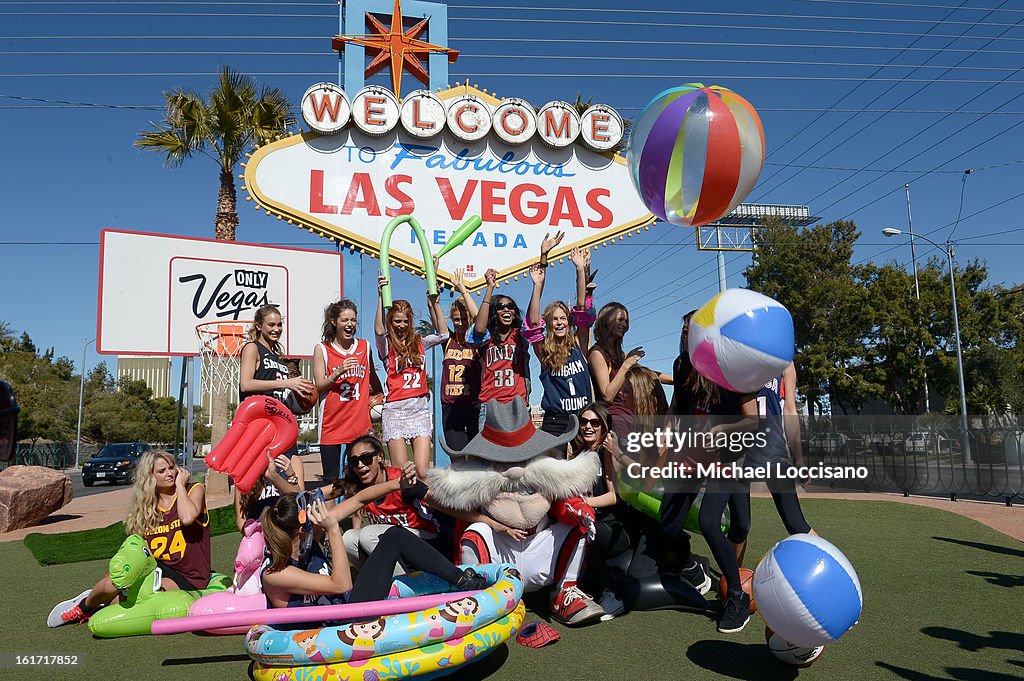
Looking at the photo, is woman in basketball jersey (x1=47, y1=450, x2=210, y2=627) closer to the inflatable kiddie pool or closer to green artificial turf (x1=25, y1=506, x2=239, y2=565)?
the inflatable kiddie pool

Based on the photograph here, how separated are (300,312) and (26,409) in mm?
26912

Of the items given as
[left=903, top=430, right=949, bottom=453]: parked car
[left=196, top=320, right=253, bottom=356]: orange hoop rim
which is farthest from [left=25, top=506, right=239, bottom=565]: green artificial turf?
[left=903, top=430, right=949, bottom=453]: parked car

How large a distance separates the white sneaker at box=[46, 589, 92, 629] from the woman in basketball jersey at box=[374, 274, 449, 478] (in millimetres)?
2393

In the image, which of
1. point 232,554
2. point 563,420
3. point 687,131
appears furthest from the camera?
point 232,554

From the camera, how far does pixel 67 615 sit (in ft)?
15.3

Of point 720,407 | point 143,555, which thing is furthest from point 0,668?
point 720,407

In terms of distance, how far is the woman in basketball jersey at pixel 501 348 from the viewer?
543 centimetres

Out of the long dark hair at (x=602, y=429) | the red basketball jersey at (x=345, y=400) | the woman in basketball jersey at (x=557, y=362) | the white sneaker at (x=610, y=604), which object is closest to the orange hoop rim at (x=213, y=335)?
the red basketball jersey at (x=345, y=400)

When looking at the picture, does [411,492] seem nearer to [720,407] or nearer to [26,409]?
[720,407]

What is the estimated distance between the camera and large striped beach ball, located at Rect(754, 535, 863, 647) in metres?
3.16

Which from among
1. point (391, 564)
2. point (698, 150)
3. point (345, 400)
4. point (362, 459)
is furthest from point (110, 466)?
point (698, 150)

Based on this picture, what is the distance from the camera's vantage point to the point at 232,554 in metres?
7.21

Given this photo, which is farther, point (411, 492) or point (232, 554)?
point (232, 554)

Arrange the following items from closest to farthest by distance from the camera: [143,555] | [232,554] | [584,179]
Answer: [143,555]
[232,554]
[584,179]
